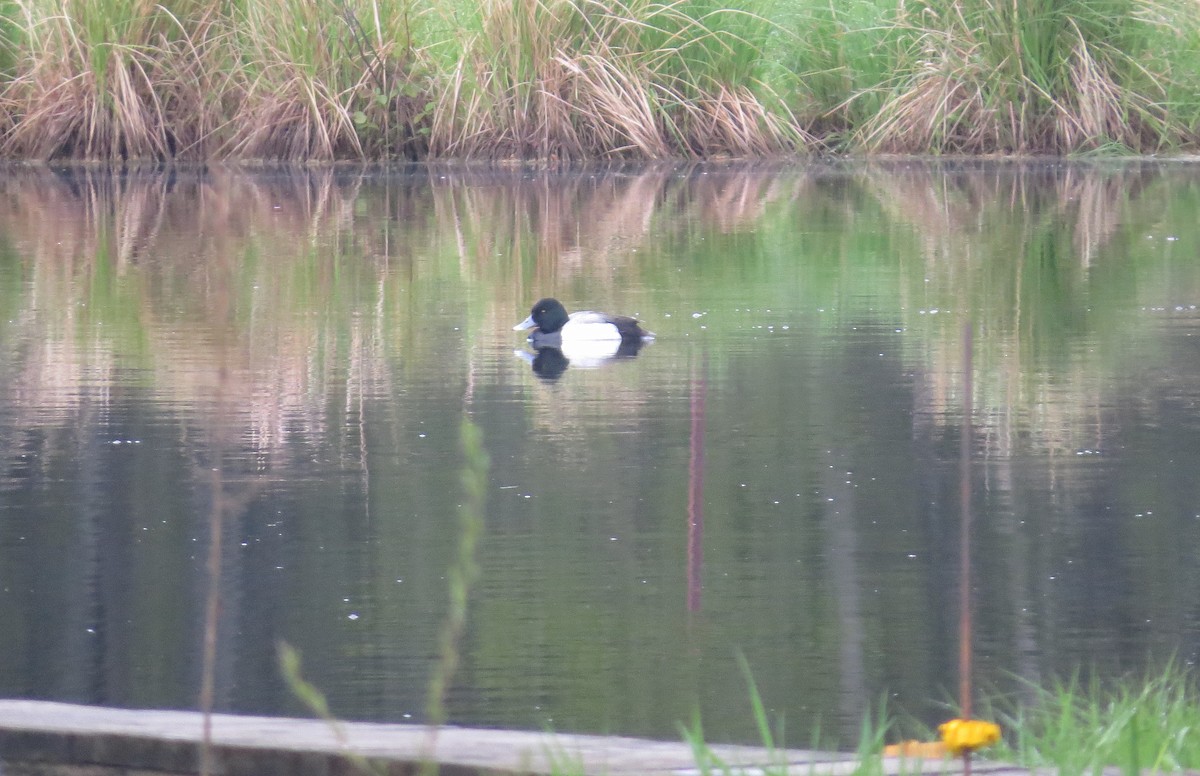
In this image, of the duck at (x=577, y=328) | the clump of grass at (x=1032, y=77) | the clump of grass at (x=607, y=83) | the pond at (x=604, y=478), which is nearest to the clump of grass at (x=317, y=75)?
the clump of grass at (x=607, y=83)

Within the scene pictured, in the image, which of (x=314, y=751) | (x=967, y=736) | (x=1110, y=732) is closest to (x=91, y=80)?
(x=314, y=751)

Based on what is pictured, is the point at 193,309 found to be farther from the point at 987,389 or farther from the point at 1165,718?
the point at 1165,718

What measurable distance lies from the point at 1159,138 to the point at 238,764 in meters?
18.7

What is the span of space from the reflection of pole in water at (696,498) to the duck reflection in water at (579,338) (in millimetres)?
713

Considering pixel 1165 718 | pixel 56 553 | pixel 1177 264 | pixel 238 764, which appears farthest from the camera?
pixel 1177 264

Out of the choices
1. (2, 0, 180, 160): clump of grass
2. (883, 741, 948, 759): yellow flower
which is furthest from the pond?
(2, 0, 180, 160): clump of grass

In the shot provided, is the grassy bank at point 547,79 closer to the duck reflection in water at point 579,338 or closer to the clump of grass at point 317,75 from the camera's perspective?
the clump of grass at point 317,75

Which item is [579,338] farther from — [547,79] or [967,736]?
[547,79]

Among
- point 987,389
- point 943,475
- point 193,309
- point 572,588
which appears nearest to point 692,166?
point 193,309

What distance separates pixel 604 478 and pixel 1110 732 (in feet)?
9.90

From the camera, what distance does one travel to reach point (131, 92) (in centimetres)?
1978

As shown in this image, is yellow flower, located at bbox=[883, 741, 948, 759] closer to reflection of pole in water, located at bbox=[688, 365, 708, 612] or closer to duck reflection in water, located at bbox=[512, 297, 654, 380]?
reflection of pole in water, located at bbox=[688, 365, 708, 612]

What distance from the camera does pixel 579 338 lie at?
9281 mm

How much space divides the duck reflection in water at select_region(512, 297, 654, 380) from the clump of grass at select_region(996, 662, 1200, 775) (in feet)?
15.8
